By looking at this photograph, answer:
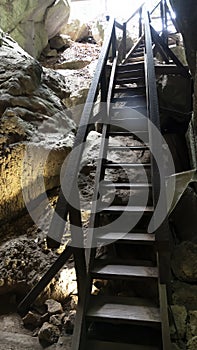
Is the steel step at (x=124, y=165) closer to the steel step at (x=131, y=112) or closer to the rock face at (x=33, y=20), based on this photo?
the steel step at (x=131, y=112)

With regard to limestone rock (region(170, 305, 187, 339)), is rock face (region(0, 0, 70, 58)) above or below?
above

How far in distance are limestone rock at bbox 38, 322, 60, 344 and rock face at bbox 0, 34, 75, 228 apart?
1.64 metres

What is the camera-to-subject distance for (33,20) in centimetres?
1041

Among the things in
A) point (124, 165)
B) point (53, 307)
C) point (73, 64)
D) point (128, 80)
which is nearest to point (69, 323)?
point (53, 307)

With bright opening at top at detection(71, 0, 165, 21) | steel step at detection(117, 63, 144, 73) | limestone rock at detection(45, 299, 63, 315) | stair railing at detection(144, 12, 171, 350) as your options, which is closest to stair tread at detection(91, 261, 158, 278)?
stair railing at detection(144, 12, 171, 350)

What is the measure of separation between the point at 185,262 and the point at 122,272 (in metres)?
0.82

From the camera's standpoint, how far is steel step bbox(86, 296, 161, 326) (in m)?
2.05

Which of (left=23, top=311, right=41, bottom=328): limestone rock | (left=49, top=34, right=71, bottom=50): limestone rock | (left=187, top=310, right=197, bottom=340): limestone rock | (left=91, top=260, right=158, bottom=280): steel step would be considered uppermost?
(left=49, top=34, right=71, bottom=50): limestone rock

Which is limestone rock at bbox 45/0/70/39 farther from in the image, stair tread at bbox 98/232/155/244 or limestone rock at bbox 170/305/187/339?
limestone rock at bbox 170/305/187/339

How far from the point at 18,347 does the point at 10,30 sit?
9.52m

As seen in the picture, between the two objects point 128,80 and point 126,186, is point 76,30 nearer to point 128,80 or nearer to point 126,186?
point 128,80

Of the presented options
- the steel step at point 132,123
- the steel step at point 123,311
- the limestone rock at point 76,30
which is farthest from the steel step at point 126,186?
the limestone rock at point 76,30

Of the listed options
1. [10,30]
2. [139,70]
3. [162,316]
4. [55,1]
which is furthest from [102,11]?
[162,316]

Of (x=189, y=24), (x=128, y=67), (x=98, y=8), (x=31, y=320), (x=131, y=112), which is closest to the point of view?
(x=31, y=320)
